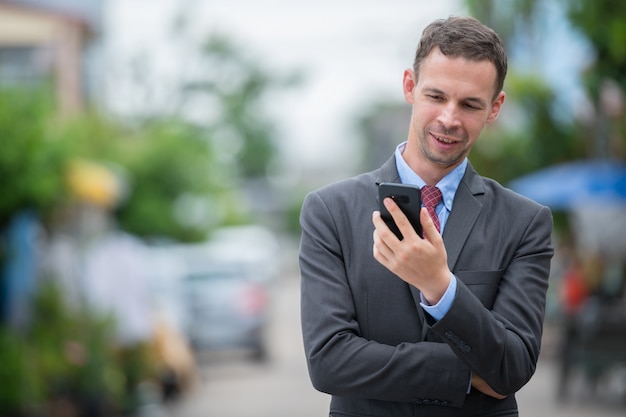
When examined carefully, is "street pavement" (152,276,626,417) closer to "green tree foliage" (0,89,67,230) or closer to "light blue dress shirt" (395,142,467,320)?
"green tree foliage" (0,89,67,230)

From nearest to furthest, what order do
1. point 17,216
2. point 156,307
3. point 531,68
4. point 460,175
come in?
point 460,175, point 17,216, point 156,307, point 531,68

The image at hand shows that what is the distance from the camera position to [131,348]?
11.1m

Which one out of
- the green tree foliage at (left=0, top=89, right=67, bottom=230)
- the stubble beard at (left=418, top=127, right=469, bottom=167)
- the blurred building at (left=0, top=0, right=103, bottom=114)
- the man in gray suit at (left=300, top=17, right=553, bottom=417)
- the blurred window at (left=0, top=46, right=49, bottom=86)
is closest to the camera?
the man in gray suit at (left=300, top=17, right=553, bottom=417)

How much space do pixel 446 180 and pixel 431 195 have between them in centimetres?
5

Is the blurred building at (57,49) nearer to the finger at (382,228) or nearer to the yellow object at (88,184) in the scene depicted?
the yellow object at (88,184)

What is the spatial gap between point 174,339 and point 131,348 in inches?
81.6

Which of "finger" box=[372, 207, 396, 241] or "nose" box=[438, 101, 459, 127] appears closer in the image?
"finger" box=[372, 207, 396, 241]

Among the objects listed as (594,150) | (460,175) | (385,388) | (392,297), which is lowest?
(385,388)

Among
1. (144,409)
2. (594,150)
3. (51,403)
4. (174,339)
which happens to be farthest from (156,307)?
(594,150)

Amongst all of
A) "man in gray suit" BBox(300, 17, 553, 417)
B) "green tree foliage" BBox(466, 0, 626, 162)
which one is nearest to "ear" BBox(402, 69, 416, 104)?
"man in gray suit" BBox(300, 17, 553, 417)

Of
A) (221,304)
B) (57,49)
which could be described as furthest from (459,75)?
(57,49)

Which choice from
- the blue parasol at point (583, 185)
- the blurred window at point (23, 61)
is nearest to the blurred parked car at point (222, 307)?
the blue parasol at point (583, 185)

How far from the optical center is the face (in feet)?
8.92

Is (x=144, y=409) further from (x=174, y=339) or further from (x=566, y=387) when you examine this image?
(x=566, y=387)
